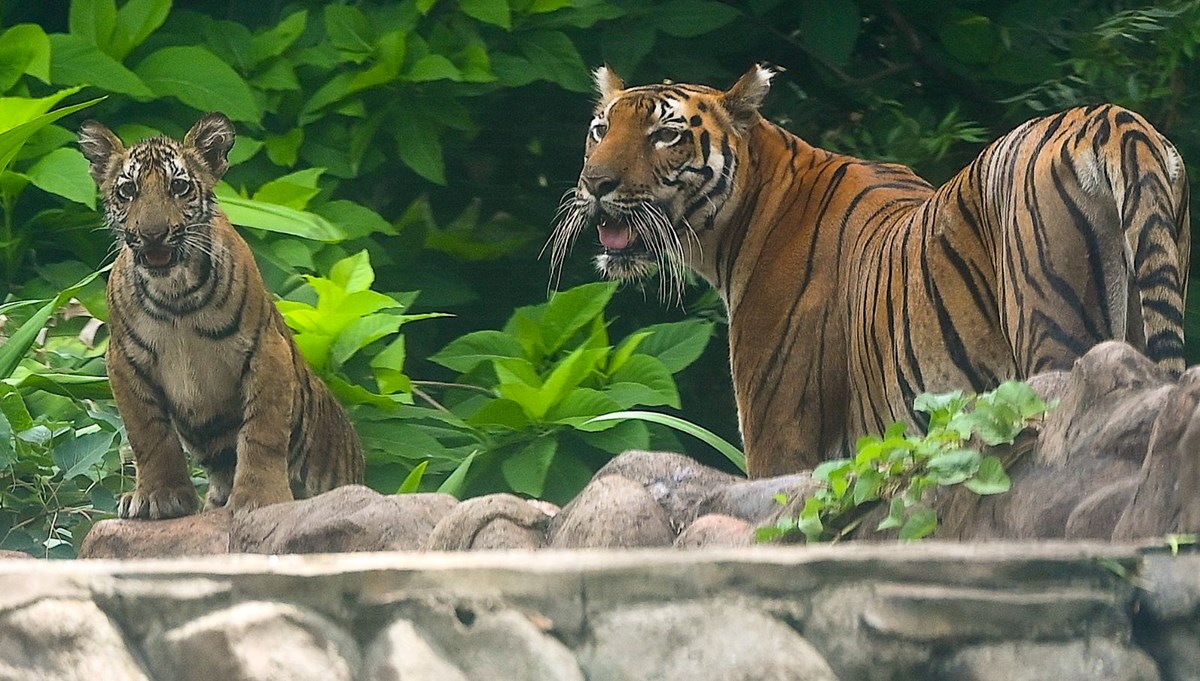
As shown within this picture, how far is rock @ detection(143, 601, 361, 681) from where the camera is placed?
2.24 meters

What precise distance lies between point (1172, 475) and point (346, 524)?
1752 millimetres

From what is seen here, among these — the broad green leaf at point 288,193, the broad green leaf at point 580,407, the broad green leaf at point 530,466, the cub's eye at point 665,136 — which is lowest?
the broad green leaf at point 530,466

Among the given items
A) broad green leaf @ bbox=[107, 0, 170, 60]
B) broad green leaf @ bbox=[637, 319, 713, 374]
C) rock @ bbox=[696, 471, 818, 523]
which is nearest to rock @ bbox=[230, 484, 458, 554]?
rock @ bbox=[696, 471, 818, 523]

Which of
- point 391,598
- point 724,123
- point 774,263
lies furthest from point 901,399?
point 391,598

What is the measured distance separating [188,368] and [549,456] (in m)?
1.19

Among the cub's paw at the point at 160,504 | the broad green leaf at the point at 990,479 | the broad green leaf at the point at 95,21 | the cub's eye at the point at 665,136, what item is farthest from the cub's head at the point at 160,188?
the broad green leaf at the point at 990,479

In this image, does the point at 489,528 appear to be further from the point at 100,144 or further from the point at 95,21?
the point at 95,21

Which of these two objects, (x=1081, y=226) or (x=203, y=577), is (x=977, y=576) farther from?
(x=1081, y=226)

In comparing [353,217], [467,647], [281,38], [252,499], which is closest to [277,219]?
[353,217]

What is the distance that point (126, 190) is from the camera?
3.91m

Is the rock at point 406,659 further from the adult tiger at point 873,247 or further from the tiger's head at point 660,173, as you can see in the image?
the tiger's head at point 660,173

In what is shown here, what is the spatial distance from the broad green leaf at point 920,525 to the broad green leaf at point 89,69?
12.6 feet

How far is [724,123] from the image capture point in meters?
4.57

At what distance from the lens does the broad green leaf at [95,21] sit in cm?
586
